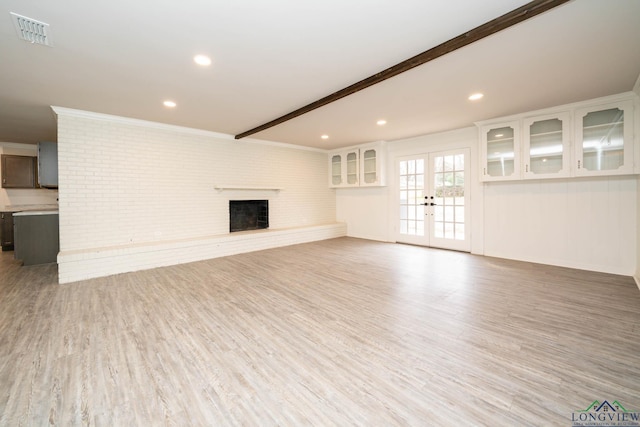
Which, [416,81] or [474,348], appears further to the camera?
[416,81]

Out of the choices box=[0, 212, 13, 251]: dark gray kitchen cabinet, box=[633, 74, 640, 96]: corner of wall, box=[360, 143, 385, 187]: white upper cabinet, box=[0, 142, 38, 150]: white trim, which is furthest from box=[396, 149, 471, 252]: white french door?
box=[0, 142, 38, 150]: white trim

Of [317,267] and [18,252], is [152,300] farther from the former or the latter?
[18,252]

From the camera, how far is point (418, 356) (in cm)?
204

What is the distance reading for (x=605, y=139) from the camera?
3.89 metres

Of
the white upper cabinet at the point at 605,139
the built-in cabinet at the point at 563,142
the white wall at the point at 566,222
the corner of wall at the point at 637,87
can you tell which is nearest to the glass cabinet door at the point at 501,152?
the built-in cabinet at the point at 563,142

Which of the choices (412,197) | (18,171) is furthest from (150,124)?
(412,197)

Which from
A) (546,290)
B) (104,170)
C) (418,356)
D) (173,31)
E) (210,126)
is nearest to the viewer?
(418,356)

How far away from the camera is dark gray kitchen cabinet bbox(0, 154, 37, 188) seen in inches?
249

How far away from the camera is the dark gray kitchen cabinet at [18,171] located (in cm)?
632

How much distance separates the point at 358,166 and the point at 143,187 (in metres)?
4.96

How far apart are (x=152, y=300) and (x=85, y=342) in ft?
3.02

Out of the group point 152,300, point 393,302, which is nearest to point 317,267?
point 393,302

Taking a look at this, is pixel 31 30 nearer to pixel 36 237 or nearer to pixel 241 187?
pixel 241 187

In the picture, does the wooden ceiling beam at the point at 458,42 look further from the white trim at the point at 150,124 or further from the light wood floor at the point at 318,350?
the white trim at the point at 150,124
